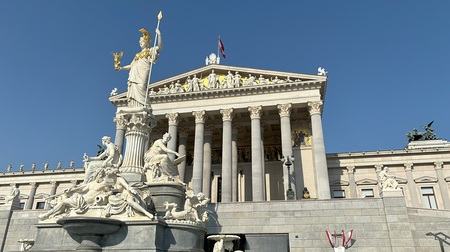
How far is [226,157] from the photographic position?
1363 inches

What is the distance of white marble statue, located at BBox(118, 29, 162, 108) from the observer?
15.9 metres

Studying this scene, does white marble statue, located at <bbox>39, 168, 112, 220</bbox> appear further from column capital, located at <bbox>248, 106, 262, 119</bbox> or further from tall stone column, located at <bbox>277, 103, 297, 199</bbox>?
column capital, located at <bbox>248, 106, 262, 119</bbox>

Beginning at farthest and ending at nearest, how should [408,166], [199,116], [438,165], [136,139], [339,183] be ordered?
[339,183] < [408,166] < [438,165] < [199,116] < [136,139]

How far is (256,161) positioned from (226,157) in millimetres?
3122

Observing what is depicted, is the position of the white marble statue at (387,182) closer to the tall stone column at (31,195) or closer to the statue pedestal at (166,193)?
the statue pedestal at (166,193)

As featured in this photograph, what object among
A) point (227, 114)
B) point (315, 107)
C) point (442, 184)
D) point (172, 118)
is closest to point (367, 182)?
point (442, 184)

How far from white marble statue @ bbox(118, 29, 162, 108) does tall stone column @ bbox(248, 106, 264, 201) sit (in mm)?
18761

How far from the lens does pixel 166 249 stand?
10922 millimetres

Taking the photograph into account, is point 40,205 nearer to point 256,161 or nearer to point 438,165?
point 256,161

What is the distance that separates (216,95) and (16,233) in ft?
78.7

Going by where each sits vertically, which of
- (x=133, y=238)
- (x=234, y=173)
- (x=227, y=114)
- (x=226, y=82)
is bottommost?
(x=133, y=238)

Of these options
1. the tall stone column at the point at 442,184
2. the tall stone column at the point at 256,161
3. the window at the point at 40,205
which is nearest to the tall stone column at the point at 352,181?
the tall stone column at the point at 442,184

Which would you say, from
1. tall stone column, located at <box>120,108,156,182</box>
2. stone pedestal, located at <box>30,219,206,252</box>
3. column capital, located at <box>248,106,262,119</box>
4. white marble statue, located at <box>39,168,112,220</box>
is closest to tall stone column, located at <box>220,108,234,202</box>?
column capital, located at <box>248,106,262,119</box>

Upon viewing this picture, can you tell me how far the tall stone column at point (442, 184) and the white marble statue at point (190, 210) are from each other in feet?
121
